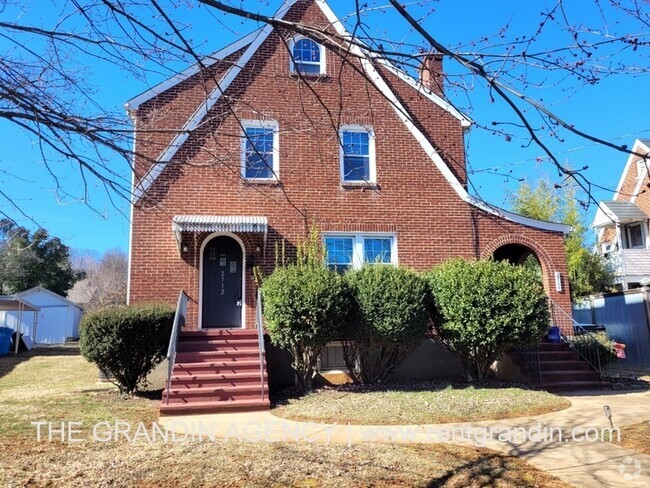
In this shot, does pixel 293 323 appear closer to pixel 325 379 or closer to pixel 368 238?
pixel 325 379

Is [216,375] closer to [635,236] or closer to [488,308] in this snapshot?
[488,308]

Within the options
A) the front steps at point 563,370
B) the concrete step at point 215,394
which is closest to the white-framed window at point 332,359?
the concrete step at point 215,394

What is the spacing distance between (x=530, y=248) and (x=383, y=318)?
5573 mm

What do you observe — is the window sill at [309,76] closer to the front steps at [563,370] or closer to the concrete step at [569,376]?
the front steps at [563,370]

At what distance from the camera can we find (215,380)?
380 inches

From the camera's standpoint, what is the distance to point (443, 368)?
1255 centimetres

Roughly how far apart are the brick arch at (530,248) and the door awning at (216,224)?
5.91 meters

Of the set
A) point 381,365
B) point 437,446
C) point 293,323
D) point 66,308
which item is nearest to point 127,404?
point 293,323

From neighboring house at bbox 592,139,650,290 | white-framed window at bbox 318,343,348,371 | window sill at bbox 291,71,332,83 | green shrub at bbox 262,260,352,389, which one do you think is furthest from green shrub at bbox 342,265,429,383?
neighboring house at bbox 592,139,650,290

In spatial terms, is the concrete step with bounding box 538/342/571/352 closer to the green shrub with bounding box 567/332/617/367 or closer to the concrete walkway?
the green shrub with bounding box 567/332/617/367

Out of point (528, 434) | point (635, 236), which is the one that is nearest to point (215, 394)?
point (528, 434)

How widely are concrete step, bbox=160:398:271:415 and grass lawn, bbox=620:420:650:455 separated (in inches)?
211

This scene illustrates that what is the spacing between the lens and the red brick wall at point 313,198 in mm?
12273

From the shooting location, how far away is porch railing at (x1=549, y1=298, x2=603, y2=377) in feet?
39.5
